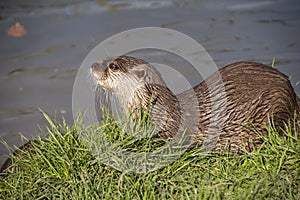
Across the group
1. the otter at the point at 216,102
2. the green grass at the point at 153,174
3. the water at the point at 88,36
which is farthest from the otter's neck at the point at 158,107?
the water at the point at 88,36

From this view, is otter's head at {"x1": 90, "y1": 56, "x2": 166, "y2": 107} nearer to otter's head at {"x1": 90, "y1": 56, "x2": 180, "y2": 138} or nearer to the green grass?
otter's head at {"x1": 90, "y1": 56, "x2": 180, "y2": 138}

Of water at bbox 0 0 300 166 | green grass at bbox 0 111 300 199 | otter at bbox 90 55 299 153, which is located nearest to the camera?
green grass at bbox 0 111 300 199

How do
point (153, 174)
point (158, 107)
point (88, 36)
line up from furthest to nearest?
1. point (88, 36)
2. point (158, 107)
3. point (153, 174)

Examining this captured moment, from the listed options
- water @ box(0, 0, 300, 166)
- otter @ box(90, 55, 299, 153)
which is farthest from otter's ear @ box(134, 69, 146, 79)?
water @ box(0, 0, 300, 166)

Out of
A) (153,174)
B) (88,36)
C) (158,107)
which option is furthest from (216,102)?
(88,36)

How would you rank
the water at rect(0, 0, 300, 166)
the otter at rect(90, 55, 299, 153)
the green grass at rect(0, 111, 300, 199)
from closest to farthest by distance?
1. the green grass at rect(0, 111, 300, 199)
2. the otter at rect(90, 55, 299, 153)
3. the water at rect(0, 0, 300, 166)

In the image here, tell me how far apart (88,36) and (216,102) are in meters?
3.74

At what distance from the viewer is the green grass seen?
3186 mm

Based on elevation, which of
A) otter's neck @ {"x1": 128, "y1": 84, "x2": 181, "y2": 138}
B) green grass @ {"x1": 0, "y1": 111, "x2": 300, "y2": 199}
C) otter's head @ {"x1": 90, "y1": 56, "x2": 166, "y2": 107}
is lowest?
green grass @ {"x1": 0, "y1": 111, "x2": 300, "y2": 199}

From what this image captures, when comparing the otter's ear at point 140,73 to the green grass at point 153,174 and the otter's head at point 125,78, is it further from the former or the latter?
the green grass at point 153,174

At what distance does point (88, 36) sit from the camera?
7410 mm

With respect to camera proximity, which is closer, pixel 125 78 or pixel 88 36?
pixel 125 78

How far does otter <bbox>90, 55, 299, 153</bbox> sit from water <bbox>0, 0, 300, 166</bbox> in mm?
1614

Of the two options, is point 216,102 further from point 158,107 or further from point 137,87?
point 137,87
